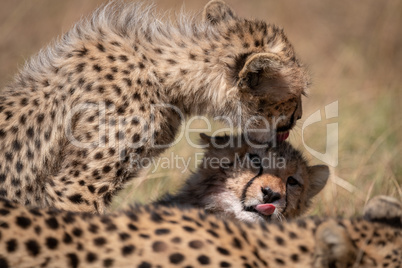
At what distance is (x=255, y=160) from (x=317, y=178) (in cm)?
53

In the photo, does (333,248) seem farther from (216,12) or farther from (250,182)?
(216,12)

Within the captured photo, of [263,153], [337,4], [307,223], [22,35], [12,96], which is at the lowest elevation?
[307,223]

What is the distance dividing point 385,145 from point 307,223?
315cm

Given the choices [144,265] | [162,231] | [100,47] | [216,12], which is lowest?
[144,265]

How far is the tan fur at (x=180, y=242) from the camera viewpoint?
2.66 metres

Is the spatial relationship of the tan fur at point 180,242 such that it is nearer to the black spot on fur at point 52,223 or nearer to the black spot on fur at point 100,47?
the black spot on fur at point 52,223

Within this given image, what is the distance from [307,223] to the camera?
2928 millimetres

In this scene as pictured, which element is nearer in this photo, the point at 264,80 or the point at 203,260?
the point at 203,260

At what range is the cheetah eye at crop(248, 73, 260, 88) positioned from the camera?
432 centimetres

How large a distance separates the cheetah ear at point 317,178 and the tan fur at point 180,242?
1.47 meters

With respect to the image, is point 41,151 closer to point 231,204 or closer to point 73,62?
point 73,62

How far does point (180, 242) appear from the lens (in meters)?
2.79

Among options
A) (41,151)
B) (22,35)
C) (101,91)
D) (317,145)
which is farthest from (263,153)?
(22,35)

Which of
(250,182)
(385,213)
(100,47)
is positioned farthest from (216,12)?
(385,213)
